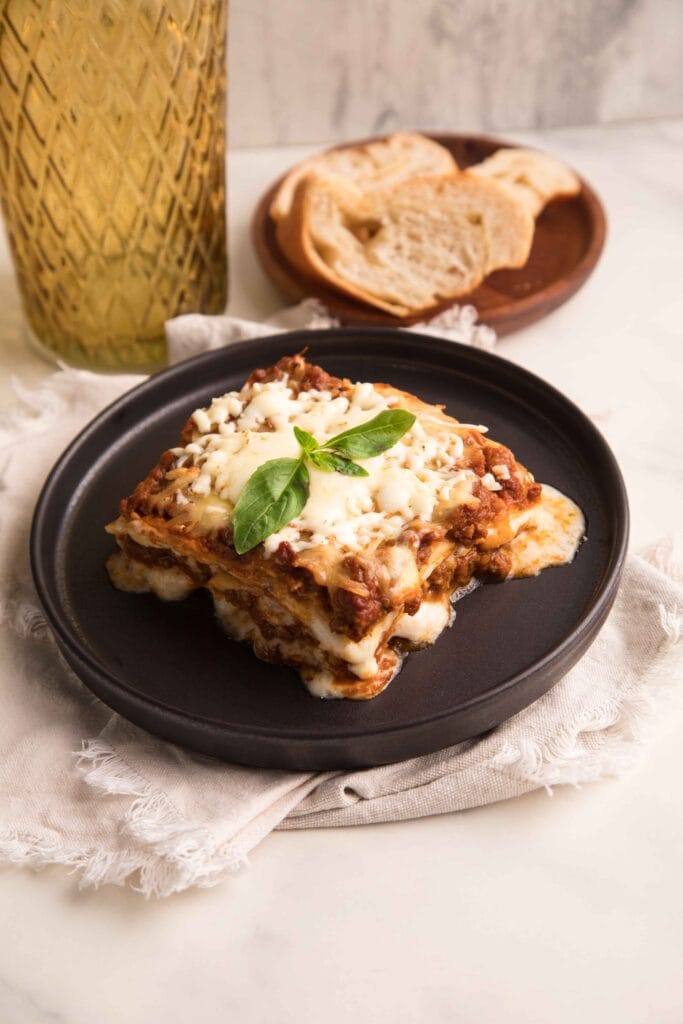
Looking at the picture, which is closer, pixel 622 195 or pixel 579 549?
pixel 579 549

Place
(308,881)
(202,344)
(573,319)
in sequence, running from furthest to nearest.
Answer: (573,319), (202,344), (308,881)

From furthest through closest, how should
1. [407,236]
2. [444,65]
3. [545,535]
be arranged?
[444,65]
[407,236]
[545,535]

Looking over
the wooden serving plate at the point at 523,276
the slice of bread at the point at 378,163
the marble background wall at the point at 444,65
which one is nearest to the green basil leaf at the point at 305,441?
the wooden serving plate at the point at 523,276

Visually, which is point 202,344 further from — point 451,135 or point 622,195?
point 622,195

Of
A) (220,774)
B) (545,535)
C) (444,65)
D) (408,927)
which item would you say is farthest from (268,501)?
(444,65)

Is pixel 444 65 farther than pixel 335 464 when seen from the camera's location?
Yes

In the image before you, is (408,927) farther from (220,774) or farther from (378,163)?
(378,163)

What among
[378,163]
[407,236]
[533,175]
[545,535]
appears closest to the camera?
[545,535]

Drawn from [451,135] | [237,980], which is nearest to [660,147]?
[451,135]
